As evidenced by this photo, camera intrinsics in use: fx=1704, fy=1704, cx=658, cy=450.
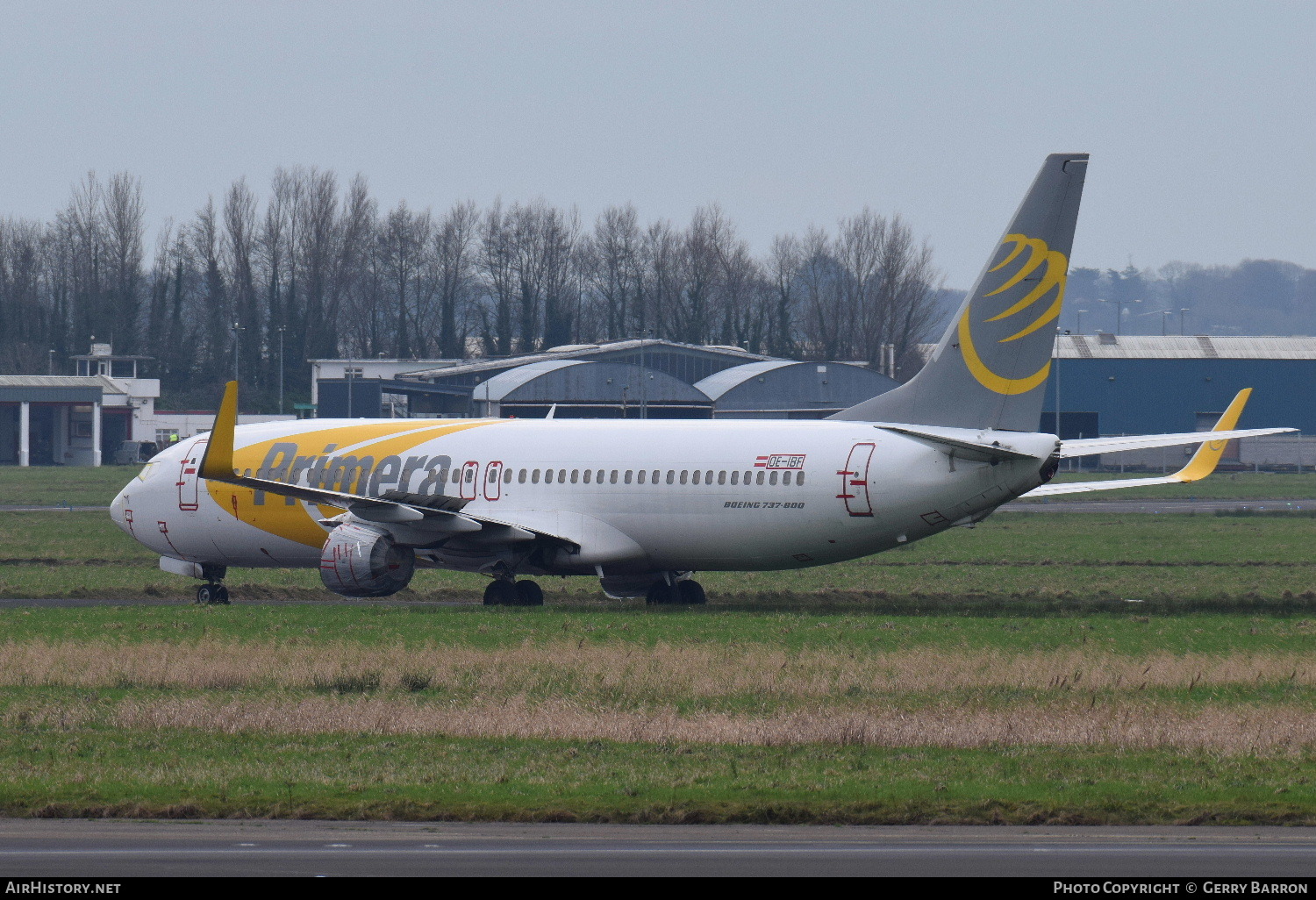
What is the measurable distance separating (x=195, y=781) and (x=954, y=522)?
1897cm

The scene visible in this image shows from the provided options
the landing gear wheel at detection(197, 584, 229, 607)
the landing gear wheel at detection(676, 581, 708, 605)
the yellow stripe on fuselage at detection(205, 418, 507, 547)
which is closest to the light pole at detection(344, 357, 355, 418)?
the yellow stripe on fuselage at detection(205, 418, 507, 547)

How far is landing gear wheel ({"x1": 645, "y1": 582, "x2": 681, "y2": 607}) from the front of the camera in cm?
3725

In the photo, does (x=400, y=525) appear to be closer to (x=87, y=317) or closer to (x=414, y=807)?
(x=414, y=807)

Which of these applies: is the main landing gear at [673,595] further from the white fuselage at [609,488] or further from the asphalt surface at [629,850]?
the asphalt surface at [629,850]

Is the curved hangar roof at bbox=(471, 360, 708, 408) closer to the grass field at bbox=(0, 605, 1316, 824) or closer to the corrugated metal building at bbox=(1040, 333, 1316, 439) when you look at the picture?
the corrugated metal building at bbox=(1040, 333, 1316, 439)

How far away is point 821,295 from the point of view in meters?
155

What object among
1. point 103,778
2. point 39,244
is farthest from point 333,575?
point 39,244

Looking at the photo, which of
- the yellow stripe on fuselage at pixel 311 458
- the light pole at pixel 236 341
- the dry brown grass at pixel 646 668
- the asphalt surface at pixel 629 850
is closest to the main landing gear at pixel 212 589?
the yellow stripe on fuselage at pixel 311 458

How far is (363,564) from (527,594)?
11.8ft

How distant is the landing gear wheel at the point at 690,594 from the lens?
37.2 metres

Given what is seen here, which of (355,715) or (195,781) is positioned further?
(355,715)

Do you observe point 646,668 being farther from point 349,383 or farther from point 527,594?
point 349,383

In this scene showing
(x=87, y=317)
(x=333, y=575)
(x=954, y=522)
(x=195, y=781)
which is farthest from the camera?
(x=87, y=317)

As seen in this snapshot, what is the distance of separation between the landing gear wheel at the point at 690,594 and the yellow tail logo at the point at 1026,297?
8.51 metres
